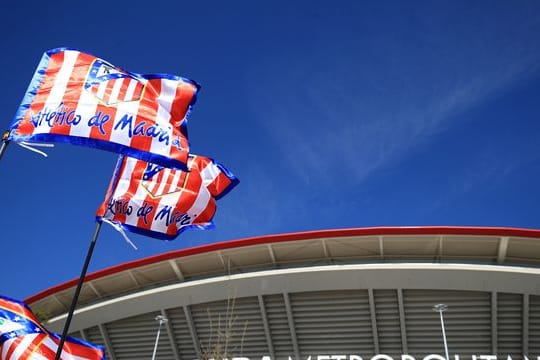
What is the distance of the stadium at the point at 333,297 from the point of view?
18969 millimetres

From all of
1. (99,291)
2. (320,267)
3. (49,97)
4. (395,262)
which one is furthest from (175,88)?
(99,291)

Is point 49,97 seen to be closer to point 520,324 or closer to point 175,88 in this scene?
point 175,88

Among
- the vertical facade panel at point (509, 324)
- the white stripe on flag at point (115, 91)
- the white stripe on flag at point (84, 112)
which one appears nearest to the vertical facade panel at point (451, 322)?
the vertical facade panel at point (509, 324)

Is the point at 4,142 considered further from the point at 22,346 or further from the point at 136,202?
the point at 22,346

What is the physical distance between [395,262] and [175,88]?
46.4 feet

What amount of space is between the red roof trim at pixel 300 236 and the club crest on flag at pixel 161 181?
31.0 ft

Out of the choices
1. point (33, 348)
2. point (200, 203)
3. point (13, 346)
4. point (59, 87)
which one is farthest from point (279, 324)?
point (59, 87)

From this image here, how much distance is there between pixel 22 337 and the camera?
995cm

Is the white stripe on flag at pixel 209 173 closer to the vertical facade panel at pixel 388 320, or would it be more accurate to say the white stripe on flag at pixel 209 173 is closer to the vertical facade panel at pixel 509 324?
the vertical facade panel at pixel 388 320

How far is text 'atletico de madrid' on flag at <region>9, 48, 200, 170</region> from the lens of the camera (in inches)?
331

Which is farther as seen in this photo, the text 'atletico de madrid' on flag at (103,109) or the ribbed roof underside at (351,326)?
the ribbed roof underside at (351,326)

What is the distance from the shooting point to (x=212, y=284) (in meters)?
21.3

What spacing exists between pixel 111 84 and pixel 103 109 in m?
0.68

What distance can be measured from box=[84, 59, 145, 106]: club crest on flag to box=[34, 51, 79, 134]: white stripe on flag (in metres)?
0.38
